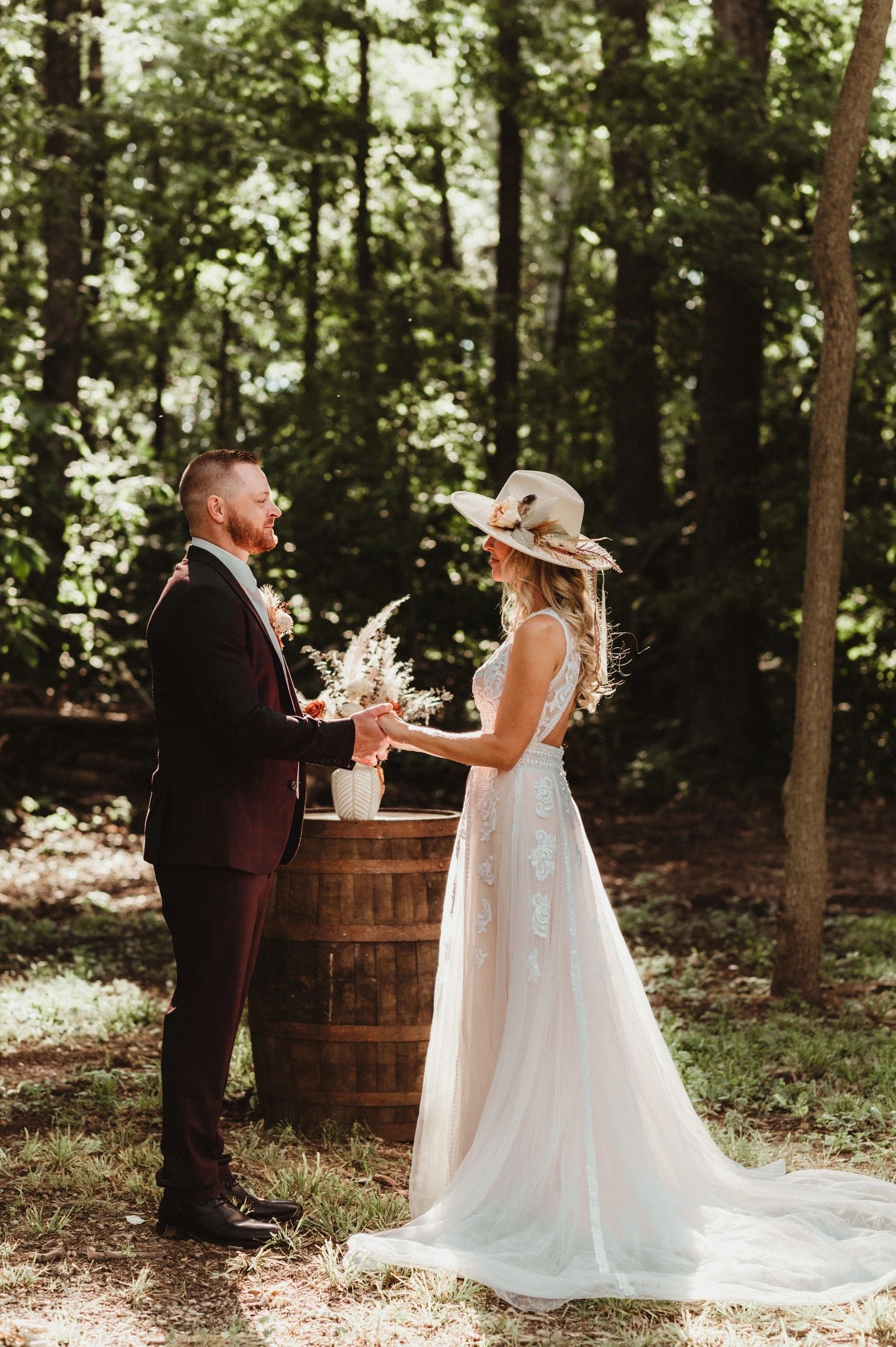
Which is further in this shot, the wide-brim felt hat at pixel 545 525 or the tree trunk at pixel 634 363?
the tree trunk at pixel 634 363

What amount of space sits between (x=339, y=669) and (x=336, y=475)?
8977mm

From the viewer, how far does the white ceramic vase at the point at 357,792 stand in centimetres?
496

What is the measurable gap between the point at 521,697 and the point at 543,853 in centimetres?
50

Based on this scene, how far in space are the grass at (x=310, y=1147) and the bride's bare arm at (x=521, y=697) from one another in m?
1.47

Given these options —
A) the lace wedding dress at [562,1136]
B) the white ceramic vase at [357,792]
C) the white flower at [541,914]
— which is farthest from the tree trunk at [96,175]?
the white flower at [541,914]

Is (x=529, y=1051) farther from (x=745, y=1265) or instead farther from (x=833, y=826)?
(x=833, y=826)

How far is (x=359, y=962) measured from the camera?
15.9 feet

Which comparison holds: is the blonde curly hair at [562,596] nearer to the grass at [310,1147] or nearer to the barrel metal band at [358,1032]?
the barrel metal band at [358,1032]

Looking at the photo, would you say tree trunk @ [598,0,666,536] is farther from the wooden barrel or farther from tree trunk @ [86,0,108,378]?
the wooden barrel

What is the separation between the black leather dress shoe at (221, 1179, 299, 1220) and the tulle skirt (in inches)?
13.4

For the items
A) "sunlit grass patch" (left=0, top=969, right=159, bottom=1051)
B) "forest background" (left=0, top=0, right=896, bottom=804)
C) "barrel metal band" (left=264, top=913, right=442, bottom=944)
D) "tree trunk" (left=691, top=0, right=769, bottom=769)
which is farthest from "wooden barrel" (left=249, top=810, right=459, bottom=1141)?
"tree trunk" (left=691, top=0, right=769, bottom=769)

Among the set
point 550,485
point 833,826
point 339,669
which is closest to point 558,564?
point 550,485

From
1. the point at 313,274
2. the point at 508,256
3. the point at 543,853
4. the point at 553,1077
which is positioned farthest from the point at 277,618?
the point at 313,274

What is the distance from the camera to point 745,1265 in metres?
3.71
